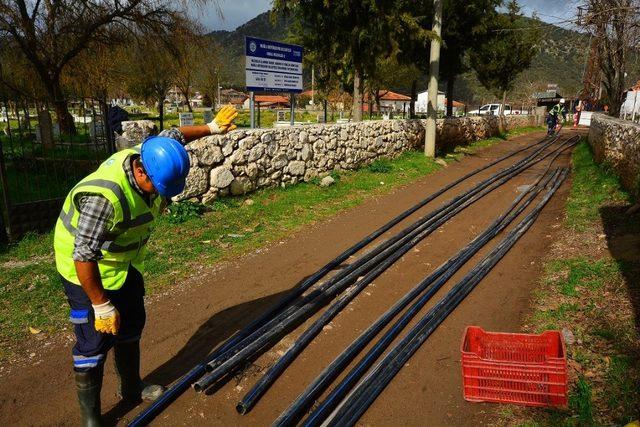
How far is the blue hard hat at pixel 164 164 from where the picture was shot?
2727 millimetres

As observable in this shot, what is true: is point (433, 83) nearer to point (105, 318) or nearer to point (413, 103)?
point (413, 103)

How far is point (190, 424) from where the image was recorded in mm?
3193

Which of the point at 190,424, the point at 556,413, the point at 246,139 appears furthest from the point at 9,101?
the point at 556,413

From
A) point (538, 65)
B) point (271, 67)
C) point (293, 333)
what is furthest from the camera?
point (538, 65)

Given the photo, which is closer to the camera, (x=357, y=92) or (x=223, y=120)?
(x=223, y=120)

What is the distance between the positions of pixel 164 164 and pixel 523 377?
2880 mm

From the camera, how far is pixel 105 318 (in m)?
2.79

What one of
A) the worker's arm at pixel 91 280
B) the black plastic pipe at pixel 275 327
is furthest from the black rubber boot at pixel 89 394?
the black plastic pipe at pixel 275 327

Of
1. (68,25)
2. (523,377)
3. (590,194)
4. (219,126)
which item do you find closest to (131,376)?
(219,126)

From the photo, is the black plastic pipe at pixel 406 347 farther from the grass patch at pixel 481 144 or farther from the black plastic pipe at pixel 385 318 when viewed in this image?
the grass patch at pixel 481 144

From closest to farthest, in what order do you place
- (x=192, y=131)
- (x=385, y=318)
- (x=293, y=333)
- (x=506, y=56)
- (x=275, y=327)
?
1. (x=192, y=131)
2. (x=275, y=327)
3. (x=293, y=333)
4. (x=385, y=318)
5. (x=506, y=56)

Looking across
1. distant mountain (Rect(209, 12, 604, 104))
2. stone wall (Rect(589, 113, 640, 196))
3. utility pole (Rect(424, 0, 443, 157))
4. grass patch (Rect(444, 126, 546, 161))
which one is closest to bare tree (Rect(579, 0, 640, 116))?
distant mountain (Rect(209, 12, 604, 104))

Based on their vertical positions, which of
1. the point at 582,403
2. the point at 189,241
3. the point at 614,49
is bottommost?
the point at 582,403

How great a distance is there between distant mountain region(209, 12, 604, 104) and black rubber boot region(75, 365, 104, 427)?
10.4 metres
